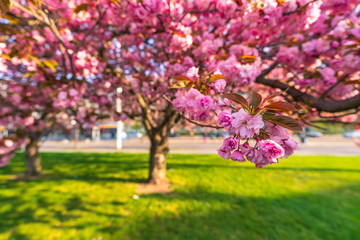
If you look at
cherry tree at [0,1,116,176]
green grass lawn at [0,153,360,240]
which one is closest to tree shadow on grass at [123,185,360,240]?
green grass lawn at [0,153,360,240]

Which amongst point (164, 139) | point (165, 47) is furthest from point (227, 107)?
point (164, 139)

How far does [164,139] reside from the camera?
579 centimetres

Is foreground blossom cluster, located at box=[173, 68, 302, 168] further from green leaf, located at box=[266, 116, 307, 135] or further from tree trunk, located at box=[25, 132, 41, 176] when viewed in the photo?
tree trunk, located at box=[25, 132, 41, 176]

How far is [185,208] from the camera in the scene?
4.04m

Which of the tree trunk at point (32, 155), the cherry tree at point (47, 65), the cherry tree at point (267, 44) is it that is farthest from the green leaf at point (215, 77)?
the tree trunk at point (32, 155)

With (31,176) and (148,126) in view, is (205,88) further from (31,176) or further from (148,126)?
(31,176)

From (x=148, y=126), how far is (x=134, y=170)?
292 cm

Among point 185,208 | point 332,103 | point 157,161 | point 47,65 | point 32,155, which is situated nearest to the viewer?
point 332,103

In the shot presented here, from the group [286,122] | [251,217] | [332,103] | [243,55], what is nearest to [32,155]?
[251,217]

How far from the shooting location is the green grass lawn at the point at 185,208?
3.20m

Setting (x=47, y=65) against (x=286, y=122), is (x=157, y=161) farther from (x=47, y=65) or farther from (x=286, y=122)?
(x=286, y=122)

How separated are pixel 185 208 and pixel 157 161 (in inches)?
76.7

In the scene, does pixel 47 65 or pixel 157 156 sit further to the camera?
pixel 157 156

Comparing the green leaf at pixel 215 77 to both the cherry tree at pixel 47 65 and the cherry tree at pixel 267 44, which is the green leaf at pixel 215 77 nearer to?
the cherry tree at pixel 267 44
